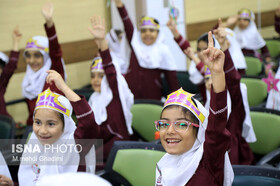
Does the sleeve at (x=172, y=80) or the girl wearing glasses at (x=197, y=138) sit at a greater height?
the girl wearing glasses at (x=197, y=138)

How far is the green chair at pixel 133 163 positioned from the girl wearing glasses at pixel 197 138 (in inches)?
18.2

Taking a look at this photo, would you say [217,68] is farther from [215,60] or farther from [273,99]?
[273,99]

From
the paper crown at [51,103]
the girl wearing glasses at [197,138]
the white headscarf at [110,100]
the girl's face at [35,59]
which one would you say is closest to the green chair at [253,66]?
the white headscarf at [110,100]

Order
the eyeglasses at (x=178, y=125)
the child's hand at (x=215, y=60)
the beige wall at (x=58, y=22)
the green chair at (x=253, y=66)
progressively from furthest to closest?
the green chair at (x=253, y=66) < the beige wall at (x=58, y=22) < the eyeglasses at (x=178, y=125) < the child's hand at (x=215, y=60)

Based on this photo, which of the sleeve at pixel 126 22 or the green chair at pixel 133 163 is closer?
the green chair at pixel 133 163

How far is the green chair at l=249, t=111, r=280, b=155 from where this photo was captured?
315 cm

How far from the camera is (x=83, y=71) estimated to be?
5.97m

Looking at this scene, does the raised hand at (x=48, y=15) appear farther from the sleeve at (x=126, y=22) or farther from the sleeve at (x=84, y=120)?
the sleeve at (x=84, y=120)

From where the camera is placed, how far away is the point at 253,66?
547 cm

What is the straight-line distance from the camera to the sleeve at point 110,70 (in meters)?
3.35

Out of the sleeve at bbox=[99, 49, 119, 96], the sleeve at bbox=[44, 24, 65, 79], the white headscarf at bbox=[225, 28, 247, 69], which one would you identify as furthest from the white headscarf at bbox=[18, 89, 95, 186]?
the white headscarf at bbox=[225, 28, 247, 69]

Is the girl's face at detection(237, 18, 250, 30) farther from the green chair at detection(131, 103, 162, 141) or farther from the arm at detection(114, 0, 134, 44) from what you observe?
the green chair at detection(131, 103, 162, 141)

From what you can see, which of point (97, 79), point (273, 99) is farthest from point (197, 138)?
point (273, 99)

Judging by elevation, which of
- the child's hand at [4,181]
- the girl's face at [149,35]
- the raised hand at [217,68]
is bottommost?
the child's hand at [4,181]
